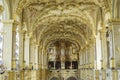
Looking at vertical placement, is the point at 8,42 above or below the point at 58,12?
below

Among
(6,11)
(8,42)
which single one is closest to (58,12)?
(6,11)

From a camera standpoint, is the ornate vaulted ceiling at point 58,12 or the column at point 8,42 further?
the ornate vaulted ceiling at point 58,12

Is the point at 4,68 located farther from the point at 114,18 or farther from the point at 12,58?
the point at 114,18

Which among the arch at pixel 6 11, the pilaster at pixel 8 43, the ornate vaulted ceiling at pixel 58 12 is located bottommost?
the pilaster at pixel 8 43

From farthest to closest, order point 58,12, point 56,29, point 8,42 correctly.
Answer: point 56,29 → point 58,12 → point 8,42

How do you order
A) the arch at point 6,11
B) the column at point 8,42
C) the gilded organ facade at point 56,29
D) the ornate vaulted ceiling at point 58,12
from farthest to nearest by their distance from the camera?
the ornate vaulted ceiling at point 58,12 < the arch at point 6,11 < the column at point 8,42 < the gilded organ facade at point 56,29

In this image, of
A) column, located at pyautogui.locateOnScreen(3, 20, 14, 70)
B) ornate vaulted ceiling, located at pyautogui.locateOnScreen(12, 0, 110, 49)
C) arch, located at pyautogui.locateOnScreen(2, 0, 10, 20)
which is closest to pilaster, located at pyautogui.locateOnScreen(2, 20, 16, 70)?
column, located at pyautogui.locateOnScreen(3, 20, 14, 70)

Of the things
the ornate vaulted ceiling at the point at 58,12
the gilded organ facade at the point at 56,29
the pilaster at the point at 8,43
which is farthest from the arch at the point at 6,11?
the ornate vaulted ceiling at the point at 58,12

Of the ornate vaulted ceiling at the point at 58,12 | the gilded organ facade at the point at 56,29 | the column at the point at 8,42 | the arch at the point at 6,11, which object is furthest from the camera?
the ornate vaulted ceiling at the point at 58,12

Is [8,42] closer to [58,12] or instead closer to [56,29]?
[58,12]

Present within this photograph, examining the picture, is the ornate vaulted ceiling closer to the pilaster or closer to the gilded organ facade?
the gilded organ facade

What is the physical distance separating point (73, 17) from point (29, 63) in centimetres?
766

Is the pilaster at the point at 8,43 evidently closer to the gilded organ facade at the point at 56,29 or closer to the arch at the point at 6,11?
the gilded organ facade at the point at 56,29

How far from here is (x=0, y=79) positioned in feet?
52.7
